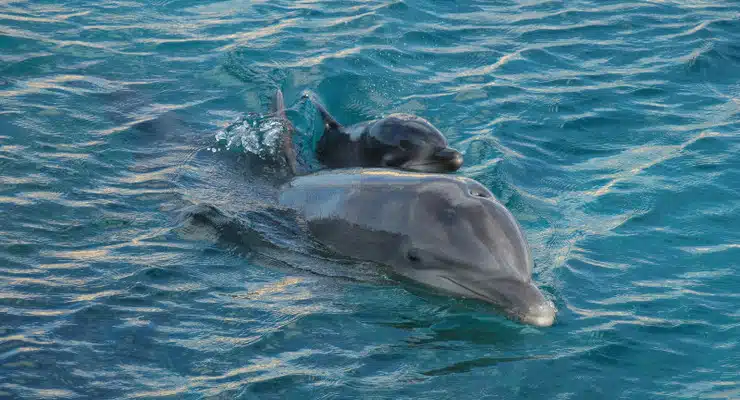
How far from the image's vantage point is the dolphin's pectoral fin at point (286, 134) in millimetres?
9389

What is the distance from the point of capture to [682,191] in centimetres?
942

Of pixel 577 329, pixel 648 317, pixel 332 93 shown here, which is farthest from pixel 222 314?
pixel 332 93

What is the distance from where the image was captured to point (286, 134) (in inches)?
398

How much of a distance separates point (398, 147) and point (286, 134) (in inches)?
66.0

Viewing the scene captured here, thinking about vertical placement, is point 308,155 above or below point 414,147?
below

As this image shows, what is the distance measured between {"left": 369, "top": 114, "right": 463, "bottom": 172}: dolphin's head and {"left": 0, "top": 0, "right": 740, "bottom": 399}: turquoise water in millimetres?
767

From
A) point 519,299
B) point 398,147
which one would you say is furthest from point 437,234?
point 398,147

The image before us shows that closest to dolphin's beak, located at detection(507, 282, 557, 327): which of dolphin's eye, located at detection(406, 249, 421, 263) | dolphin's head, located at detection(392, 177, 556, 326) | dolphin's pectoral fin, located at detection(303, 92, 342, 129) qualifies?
dolphin's head, located at detection(392, 177, 556, 326)

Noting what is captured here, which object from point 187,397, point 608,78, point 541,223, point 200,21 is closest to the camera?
point 187,397

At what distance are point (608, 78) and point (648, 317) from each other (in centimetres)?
621

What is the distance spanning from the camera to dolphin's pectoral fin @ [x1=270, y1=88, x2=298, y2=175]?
9.39 meters

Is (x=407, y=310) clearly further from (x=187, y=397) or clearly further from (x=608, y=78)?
(x=608, y=78)

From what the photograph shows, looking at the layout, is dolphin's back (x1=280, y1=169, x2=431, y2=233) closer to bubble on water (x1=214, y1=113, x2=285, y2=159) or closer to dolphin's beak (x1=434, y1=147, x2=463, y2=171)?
dolphin's beak (x1=434, y1=147, x2=463, y2=171)

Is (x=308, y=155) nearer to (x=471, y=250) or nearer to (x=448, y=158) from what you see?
(x=448, y=158)
